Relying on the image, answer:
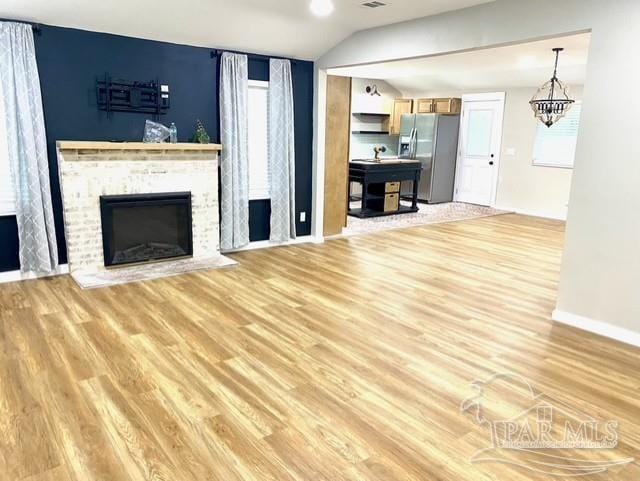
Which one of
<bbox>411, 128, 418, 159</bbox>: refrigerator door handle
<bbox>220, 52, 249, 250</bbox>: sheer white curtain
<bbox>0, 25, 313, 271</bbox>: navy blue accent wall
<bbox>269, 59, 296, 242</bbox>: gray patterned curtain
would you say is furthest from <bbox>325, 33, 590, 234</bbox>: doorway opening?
<bbox>0, 25, 313, 271</bbox>: navy blue accent wall

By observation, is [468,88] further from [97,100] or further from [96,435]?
[96,435]

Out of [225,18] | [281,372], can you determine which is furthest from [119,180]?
[281,372]

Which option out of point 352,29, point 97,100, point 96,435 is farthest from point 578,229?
point 97,100

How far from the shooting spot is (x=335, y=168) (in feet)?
21.7

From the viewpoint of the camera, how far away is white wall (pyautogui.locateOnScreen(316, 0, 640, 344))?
3.27 meters

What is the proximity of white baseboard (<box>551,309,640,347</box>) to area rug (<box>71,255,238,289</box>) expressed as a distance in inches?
131

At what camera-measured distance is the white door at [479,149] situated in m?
9.40

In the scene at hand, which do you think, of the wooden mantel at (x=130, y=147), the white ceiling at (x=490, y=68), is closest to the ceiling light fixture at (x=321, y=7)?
the white ceiling at (x=490, y=68)

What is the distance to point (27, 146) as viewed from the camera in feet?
14.0

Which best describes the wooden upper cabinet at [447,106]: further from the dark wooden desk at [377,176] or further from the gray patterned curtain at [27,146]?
the gray patterned curtain at [27,146]

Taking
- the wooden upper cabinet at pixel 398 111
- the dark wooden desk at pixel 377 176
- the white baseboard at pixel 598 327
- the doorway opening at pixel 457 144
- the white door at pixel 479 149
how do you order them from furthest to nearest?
the wooden upper cabinet at pixel 398 111 < the white door at pixel 479 149 < the doorway opening at pixel 457 144 < the dark wooden desk at pixel 377 176 < the white baseboard at pixel 598 327

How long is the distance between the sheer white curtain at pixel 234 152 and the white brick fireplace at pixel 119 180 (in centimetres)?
18

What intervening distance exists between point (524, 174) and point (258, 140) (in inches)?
225

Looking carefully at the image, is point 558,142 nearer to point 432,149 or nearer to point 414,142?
point 432,149
